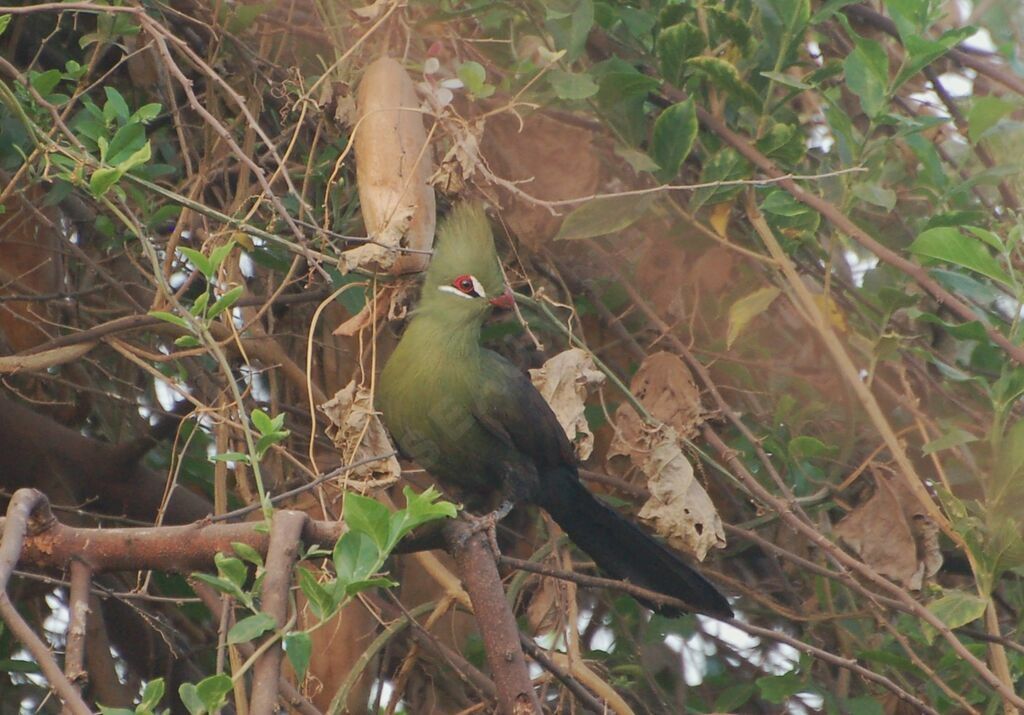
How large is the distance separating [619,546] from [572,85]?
1.14m

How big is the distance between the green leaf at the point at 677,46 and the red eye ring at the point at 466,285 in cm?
71

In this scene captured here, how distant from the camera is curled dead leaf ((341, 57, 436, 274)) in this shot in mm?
2334

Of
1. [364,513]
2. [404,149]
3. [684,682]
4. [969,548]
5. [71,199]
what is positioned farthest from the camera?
[684,682]

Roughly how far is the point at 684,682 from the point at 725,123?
5.41 feet

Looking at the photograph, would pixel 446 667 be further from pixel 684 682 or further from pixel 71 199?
pixel 71 199

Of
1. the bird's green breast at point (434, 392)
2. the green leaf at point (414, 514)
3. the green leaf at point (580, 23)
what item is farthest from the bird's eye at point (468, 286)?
the green leaf at point (414, 514)

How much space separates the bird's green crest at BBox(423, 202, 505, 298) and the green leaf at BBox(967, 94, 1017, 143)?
Result: 1.14 m

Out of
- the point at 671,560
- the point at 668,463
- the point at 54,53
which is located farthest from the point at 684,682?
the point at 54,53

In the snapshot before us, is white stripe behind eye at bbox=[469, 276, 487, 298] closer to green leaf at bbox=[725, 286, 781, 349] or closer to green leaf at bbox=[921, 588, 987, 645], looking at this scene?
green leaf at bbox=[725, 286, 781, 349]

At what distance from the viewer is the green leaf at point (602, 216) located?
9.79 ft

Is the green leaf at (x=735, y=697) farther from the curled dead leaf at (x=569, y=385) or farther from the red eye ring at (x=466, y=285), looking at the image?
the red eye ring at (x=466, y=285)

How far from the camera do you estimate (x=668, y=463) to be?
276 centimetres

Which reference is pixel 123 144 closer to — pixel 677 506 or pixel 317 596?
pixel 317 596

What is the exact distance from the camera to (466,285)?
9.52ft
